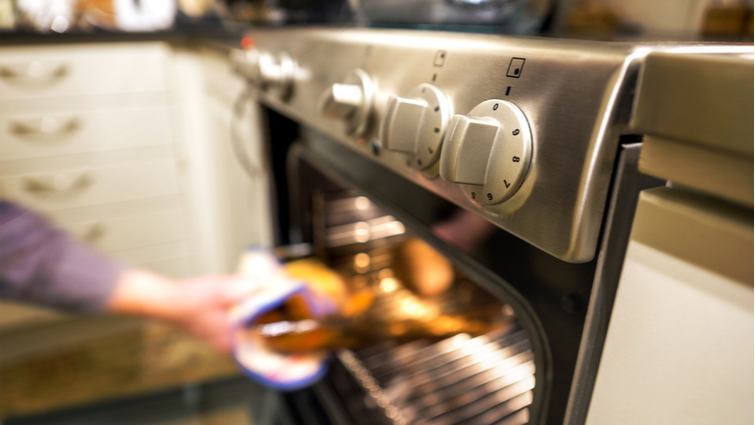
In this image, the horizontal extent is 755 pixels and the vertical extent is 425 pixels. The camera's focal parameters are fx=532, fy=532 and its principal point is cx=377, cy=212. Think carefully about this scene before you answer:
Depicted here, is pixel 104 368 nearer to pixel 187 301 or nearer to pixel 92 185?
pixel 92 185

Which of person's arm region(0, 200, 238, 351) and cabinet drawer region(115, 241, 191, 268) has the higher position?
person's arm region(0, 200, 238, 351)

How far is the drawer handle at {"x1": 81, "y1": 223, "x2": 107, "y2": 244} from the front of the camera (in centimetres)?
120

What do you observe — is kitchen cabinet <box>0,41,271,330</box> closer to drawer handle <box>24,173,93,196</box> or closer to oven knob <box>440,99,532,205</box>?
drawer handle <box>24,173,93,196</box>

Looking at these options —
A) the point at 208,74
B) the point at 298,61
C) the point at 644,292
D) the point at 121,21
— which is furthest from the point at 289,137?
the point at 121,21

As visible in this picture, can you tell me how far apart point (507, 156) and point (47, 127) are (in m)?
1.14

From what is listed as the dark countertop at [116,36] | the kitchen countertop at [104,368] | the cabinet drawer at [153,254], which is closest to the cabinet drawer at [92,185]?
the cabinet drawer at [153,254]

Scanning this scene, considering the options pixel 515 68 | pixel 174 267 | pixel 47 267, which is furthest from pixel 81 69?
pixel 515 68

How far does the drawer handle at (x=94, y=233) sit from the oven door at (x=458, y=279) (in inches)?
26.5

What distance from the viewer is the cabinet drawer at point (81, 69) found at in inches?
41.4

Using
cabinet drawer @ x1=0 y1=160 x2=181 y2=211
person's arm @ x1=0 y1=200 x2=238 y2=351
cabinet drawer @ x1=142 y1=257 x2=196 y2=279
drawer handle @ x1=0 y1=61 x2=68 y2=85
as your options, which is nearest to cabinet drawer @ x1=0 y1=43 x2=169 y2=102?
drawer handle @ x1=0 y1=61 x2=68 y2=85

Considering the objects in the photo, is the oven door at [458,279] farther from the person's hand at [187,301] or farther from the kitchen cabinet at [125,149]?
the kitchen cabinet at [125,149]

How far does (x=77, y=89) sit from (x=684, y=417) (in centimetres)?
121

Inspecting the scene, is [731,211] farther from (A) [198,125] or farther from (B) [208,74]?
(A) [198,125]

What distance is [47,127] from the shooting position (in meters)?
1.10
